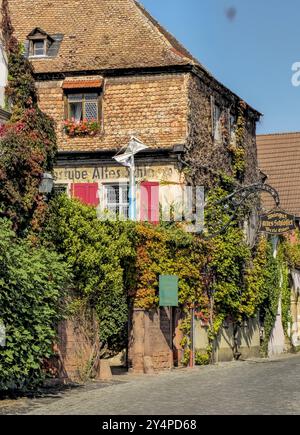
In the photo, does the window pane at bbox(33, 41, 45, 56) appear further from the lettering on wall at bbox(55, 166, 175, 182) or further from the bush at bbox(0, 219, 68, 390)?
the bush at bbox(0, 219, 68, 390)

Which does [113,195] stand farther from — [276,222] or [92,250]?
[92,250]

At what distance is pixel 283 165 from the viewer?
167 feet

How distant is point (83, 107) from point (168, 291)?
868 cm

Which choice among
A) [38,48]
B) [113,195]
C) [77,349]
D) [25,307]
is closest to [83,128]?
[113,195]

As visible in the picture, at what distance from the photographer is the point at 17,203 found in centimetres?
2008

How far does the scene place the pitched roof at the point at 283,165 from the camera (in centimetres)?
4859

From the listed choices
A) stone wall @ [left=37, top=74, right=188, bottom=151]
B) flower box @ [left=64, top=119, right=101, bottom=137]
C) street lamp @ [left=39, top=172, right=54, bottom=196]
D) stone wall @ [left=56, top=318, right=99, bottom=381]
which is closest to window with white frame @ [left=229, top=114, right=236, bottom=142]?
stone wall @ [left=37, top=74, right=188, bottom=151]

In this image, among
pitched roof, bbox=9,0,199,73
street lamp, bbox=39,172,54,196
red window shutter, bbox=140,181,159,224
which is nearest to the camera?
street lamp, bbox=39,172,54,196

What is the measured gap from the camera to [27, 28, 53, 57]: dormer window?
33.4 m

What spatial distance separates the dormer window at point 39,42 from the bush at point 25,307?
14.9 meters

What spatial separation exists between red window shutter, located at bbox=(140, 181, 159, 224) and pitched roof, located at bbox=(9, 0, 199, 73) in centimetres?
384

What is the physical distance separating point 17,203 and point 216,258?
1252 cm
